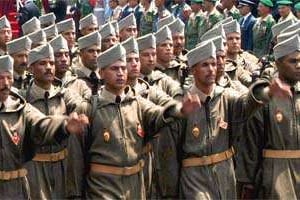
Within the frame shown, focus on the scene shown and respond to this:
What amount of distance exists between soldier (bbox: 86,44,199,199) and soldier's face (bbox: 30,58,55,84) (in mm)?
1429

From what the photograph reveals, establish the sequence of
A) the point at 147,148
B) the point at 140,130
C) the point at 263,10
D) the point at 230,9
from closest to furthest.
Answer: the point at 140,130 < the point at 147,148 < the point at 263,10 < the point at 230,9

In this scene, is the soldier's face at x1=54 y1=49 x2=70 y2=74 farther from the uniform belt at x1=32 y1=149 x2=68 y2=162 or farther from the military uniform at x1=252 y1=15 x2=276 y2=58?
the military uniform at x1=252 y1=15 x2=276 y2=58

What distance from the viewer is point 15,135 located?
8125 mm

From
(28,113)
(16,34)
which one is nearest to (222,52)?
(28,113)

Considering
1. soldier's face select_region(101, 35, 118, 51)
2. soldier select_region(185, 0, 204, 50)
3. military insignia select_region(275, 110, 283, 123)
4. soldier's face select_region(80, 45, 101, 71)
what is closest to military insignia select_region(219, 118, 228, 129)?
military insignia select_region(275, 110, 283, 123)

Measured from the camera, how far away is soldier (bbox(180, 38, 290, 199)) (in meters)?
8.37

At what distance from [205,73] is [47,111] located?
1962 mm

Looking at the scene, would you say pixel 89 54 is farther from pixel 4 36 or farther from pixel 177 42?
pixel 4 36

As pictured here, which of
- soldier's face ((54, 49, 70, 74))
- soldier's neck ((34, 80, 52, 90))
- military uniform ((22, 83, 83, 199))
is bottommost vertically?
military uniform ((22, 83, 83, 199))

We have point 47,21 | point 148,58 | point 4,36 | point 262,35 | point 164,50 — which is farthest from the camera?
point 262,35

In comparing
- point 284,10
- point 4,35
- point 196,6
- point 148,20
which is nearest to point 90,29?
point 4,35

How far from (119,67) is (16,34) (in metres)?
13.1

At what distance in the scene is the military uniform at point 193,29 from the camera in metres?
18.9

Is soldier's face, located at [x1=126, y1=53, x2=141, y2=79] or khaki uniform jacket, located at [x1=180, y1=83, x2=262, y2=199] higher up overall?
soldier's face, located at [x1=126, y1=53, x2=141, y2=79]
